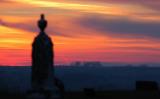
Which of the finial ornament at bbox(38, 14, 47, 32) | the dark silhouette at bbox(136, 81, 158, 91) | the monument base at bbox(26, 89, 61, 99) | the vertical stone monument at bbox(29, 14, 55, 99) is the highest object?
the finial ornament at bbox(38, 14, 47, 32)

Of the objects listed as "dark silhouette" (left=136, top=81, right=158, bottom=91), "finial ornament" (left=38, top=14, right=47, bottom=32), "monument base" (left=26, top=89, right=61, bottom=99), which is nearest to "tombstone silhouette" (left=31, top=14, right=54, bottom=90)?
"finial ornament" (left=38, top=14, right=47, bottom=32)

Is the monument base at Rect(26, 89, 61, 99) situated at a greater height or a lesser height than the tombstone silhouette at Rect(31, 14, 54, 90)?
lesser

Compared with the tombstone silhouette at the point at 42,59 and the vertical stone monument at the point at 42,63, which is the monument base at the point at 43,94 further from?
the tombstone silhouette at the point at 42,59

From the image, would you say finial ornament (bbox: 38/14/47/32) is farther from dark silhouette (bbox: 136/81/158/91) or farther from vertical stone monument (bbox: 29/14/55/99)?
dark silhouette (bbox: 136/81/158/91)

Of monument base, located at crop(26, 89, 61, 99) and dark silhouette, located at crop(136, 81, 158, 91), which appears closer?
monument base, located at crop(26, 89, 61, 99)

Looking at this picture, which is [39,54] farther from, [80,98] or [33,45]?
[80,98]

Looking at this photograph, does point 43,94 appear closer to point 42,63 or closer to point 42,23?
A: point 42,63

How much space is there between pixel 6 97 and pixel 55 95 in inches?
543

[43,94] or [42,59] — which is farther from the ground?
[42,59]

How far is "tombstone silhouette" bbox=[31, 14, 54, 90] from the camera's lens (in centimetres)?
2733

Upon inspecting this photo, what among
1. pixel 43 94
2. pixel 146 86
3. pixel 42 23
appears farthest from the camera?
pixel 146 86

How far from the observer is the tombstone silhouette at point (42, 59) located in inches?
1076

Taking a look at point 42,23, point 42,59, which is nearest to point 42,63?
point 42,59

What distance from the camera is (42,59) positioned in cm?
2738
